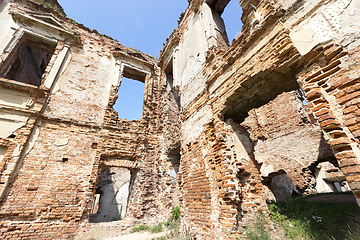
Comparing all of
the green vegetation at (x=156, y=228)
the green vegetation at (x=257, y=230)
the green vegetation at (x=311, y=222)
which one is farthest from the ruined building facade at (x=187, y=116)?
the green vegetation at (x=156, y=228)

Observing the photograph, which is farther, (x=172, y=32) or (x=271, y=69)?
(x=172, y=32)

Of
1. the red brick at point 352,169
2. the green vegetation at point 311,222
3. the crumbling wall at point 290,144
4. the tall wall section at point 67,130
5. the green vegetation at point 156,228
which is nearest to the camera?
the red brick at point 352,169

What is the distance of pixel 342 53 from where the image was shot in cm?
200

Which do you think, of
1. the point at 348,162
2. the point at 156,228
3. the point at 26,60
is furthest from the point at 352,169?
the point at 26,60

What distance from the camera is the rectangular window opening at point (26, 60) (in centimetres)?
632

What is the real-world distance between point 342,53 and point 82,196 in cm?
689

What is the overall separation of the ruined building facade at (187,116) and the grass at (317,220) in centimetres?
56

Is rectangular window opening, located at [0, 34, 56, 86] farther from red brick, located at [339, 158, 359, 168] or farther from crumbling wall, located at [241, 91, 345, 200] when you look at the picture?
crumbling wall, located at [241, 91, 345, 200]

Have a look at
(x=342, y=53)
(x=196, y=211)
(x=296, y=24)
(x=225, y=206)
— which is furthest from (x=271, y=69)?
(x=196, y=211)

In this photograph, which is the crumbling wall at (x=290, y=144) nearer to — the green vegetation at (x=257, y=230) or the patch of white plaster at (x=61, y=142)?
the green vegetation at (x=257, y=230)

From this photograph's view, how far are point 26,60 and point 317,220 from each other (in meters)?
12.1

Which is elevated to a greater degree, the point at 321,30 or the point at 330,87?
the point at 321,30

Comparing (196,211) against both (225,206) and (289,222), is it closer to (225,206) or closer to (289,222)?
(225,206)

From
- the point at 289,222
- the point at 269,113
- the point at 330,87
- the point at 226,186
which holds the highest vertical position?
the point at 269,113
